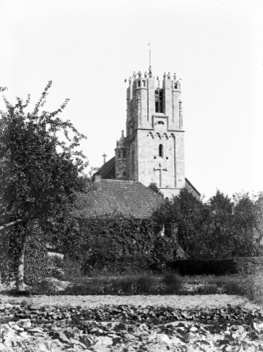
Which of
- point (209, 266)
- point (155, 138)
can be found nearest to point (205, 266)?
point (209, 266)

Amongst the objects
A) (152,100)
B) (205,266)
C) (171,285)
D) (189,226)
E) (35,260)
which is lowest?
(171,285)

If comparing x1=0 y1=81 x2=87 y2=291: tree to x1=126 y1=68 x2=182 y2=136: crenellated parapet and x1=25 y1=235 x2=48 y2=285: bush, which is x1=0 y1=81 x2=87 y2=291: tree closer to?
x1=25 y1=235 x2=48 y2=285: bush

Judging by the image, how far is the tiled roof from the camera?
36.3 meters

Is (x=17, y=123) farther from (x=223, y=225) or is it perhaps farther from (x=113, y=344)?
(x=223, y=225)

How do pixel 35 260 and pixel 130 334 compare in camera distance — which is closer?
pixel 130 334

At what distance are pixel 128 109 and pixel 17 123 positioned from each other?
73396 mm

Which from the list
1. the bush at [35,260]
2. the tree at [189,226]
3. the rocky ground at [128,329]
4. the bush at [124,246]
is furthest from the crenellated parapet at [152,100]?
the rocky ground at [128,329]

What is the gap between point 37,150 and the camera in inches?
698

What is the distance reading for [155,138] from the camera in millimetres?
87188

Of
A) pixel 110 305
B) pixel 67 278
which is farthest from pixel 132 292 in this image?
pixel 67 278

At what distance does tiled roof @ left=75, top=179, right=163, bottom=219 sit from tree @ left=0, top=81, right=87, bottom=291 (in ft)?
52.0

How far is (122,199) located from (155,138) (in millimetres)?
49520

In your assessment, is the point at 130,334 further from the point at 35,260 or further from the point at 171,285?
the point at 35,260

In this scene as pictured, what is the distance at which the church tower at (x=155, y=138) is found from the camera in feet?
283
